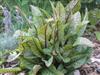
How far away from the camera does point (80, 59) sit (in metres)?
2.85

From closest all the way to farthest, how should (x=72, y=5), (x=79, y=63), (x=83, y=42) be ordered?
1. (x=83, y=42)
2. (x=79, y=63)
3. (x=72, y=5)

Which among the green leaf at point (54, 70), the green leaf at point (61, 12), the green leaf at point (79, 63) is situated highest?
the green leaf at point (61, 12)

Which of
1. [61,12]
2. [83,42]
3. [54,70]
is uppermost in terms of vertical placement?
[61,12]

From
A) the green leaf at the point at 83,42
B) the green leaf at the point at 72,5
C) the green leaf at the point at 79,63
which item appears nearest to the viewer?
the green leaf at the point at 83,42

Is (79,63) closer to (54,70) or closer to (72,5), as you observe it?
(54,70)

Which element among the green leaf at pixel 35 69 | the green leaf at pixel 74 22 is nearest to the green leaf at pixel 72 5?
the green leaf at pixel 74 22

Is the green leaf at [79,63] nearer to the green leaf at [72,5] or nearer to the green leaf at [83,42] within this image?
the green leaf at [83,42]

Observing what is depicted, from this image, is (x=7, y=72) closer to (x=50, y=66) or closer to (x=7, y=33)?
(x=50, y=66)

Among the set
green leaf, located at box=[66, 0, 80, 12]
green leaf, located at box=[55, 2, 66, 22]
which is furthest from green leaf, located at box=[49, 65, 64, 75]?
green leaf, located at box=[66, 0, 80, 12]

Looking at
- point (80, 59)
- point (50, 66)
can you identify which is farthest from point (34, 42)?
point (80, 59)

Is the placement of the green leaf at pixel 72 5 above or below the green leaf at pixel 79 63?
above

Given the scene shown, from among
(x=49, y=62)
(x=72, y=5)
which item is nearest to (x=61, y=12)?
(x=72, y=5)

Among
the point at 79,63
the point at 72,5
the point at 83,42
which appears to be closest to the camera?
the point at 83,42

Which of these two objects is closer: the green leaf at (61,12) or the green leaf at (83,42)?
the green leaf at (83,42)
